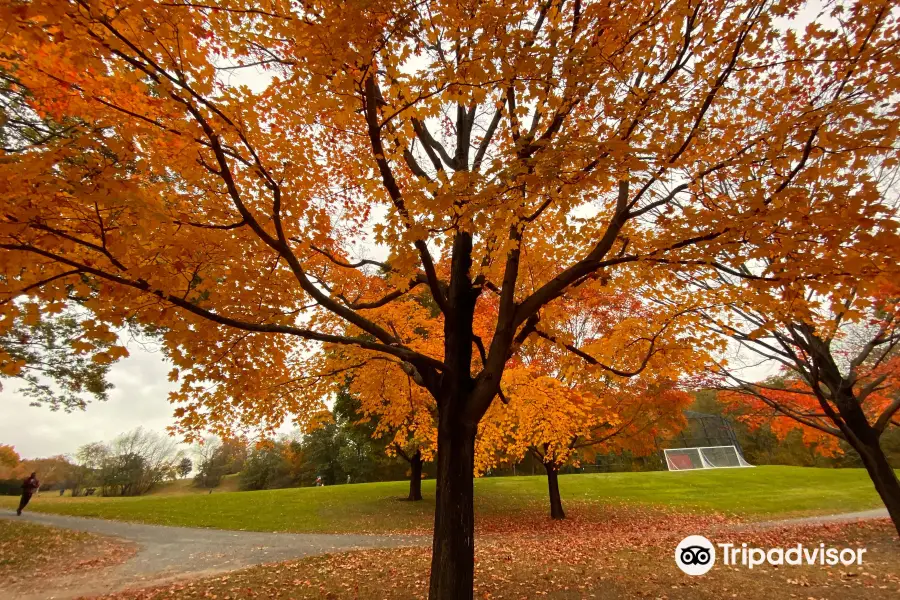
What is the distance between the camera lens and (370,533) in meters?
12.7

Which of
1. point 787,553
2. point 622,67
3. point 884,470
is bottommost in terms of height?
point 787,553

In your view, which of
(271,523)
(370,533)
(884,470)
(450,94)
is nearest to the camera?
(450,94)

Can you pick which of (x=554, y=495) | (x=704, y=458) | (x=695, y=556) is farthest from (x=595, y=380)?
(x=704, y=458)

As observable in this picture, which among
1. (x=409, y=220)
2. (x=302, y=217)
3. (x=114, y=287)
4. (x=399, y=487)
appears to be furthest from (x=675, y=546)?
(x=399, y=487)

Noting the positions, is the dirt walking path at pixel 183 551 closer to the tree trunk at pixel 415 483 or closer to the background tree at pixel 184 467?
the tree trunk at pixel 415 483

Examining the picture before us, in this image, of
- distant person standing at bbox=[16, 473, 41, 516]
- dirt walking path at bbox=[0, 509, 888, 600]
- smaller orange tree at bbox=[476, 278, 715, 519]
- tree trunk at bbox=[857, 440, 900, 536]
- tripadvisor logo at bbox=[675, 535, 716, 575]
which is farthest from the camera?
distant person standing at bbox=[16, 473, 41, 516]

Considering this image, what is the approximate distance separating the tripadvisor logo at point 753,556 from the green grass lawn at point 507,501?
8748 millimetres

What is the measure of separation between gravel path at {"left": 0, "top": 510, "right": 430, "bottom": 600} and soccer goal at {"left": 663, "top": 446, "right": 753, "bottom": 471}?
29.8 m

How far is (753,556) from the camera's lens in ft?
23.2

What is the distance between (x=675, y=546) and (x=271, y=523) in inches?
526

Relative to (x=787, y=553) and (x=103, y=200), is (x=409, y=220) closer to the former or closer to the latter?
(x=103, y=200)

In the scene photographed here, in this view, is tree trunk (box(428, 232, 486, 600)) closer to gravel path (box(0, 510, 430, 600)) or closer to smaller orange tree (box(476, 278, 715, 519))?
smaller orange tree (box(476, 278, 715, 519))

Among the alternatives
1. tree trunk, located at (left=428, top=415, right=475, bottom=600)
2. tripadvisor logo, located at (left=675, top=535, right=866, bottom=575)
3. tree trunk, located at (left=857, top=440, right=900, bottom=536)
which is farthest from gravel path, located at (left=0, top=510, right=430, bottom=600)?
tree trunk, located at (left=857, top=440, right=900, bottom=536)

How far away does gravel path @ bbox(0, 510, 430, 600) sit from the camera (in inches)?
275
